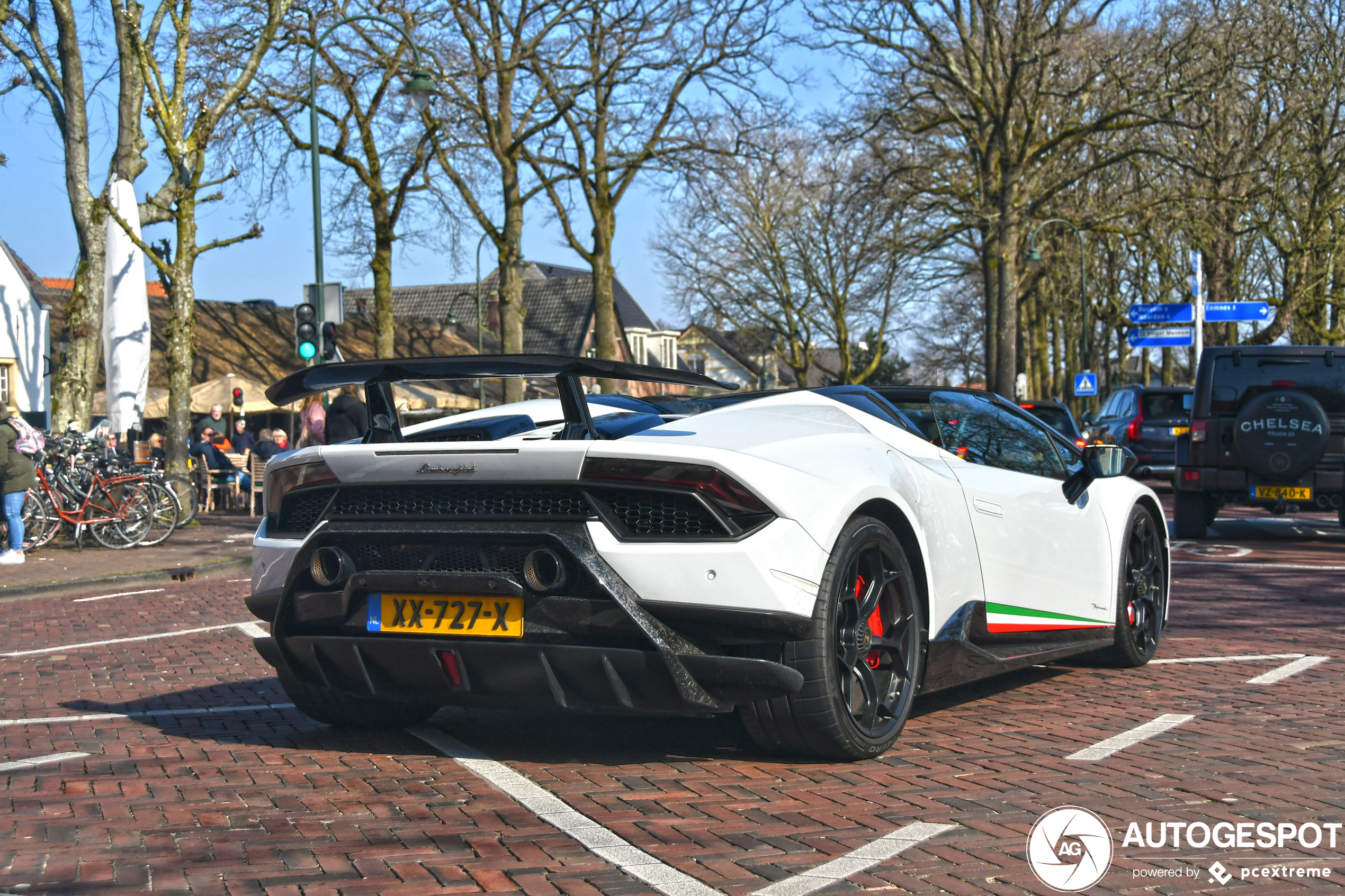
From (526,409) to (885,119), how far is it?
886 inches

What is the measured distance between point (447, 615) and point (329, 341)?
1531cm

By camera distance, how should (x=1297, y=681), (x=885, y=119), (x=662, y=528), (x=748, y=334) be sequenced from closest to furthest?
(x=662, y=528) → (x=1297, y=681) → (x=885, y=119) → (x=748, y=334)

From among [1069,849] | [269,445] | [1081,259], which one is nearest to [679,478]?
[1069,849]

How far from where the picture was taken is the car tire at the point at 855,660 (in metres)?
4.17

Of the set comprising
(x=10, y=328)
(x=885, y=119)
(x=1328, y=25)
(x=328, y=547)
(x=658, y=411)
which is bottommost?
(x=328, y=547)

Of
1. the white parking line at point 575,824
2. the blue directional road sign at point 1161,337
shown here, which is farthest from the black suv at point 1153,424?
the white parking line at point 575,824

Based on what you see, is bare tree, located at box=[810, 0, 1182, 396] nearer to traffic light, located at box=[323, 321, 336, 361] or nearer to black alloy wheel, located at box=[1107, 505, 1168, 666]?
traffic light, located at box=[323, 321, 336, 361]

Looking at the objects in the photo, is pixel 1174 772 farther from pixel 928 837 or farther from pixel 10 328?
pixel 10 328

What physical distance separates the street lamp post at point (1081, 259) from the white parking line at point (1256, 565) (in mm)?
16827

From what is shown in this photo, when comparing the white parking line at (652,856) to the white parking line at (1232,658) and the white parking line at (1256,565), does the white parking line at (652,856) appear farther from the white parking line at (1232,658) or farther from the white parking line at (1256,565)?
the white parking line at (1256,565)

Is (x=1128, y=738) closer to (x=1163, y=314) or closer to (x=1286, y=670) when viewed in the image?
(x=1286, y=670)

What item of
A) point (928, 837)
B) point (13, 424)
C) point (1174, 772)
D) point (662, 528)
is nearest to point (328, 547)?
point (662, 528)

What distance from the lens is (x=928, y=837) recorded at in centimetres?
364

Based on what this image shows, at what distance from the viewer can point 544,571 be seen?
4133mm
